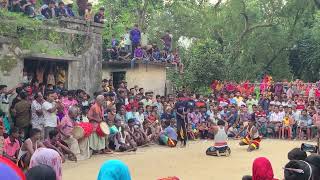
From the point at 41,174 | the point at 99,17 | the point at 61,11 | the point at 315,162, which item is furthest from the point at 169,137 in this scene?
the point at 41,174

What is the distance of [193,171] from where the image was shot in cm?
1038

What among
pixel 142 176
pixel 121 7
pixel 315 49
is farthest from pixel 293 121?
pixel 121 7

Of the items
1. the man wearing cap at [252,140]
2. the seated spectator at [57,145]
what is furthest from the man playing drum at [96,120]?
the man wearing cap at [252,140]

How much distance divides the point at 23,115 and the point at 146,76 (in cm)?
992

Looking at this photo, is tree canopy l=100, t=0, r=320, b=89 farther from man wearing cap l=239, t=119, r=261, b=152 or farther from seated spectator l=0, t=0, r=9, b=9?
seated spectator l=0, t=0, r=9, b=9

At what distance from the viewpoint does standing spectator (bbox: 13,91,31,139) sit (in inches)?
449

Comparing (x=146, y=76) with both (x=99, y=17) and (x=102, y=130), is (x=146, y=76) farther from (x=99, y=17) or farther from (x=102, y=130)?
(x=102, y=130)

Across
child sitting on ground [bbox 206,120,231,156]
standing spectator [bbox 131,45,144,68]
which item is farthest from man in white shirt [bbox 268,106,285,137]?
child sitting on ground [bbox 206,120,231,156]

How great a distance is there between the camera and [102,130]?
12.7 meters

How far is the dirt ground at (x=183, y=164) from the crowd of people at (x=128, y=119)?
1.38ft

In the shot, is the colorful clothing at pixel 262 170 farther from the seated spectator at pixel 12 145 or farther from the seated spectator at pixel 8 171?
the seated spectator at pixel 12 145

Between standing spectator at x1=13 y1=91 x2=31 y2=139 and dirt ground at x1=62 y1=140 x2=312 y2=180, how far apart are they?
1333 millimetres

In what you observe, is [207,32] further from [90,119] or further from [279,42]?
[90,119]

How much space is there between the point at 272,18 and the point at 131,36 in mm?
12613
